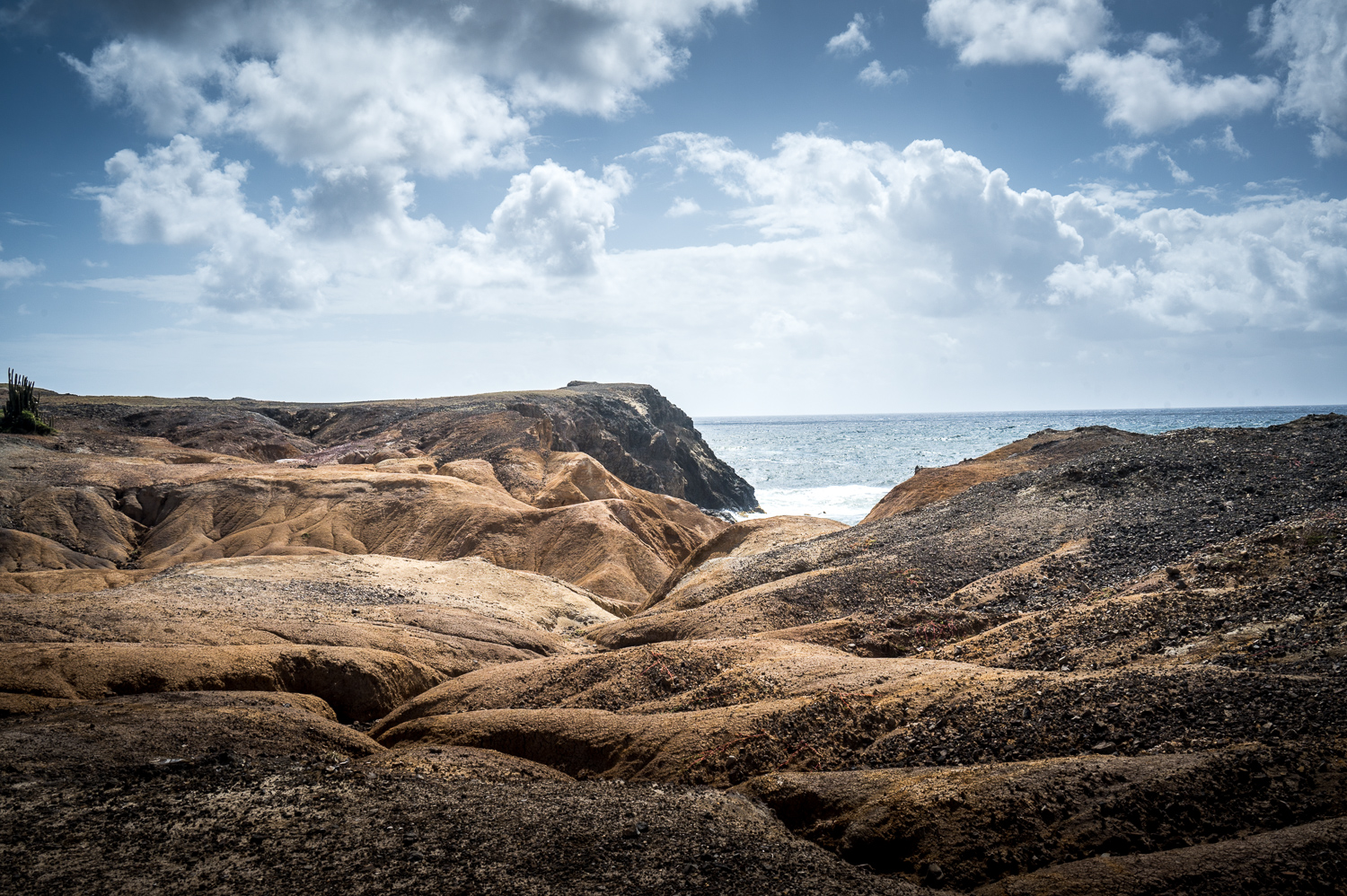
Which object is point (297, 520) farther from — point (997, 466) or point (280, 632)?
point (997, 466)

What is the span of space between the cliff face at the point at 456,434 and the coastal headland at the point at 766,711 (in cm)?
2901

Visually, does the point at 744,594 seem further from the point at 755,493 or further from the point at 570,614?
the point at 755,493

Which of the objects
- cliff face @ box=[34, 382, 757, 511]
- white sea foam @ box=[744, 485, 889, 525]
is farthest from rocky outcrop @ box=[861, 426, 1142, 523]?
cliff face @ box=[34, 382, 757, 511]

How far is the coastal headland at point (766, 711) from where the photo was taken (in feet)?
19.4

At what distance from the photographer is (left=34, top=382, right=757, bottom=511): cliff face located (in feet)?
177

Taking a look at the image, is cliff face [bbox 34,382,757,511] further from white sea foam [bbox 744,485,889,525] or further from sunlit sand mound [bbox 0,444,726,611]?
sunlit sand mound [bbox 0,444,726,611]

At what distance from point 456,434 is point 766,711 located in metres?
51.3

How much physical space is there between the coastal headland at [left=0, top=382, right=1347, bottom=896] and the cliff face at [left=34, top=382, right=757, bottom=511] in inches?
1142

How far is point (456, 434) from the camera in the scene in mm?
57125

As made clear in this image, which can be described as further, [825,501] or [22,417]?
[825,501]

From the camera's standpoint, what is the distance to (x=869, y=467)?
318 ft

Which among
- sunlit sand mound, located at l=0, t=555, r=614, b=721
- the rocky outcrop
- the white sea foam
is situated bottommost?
the white sea foam

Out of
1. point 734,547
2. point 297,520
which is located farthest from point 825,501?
point 297,520

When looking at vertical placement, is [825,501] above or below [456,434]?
below
